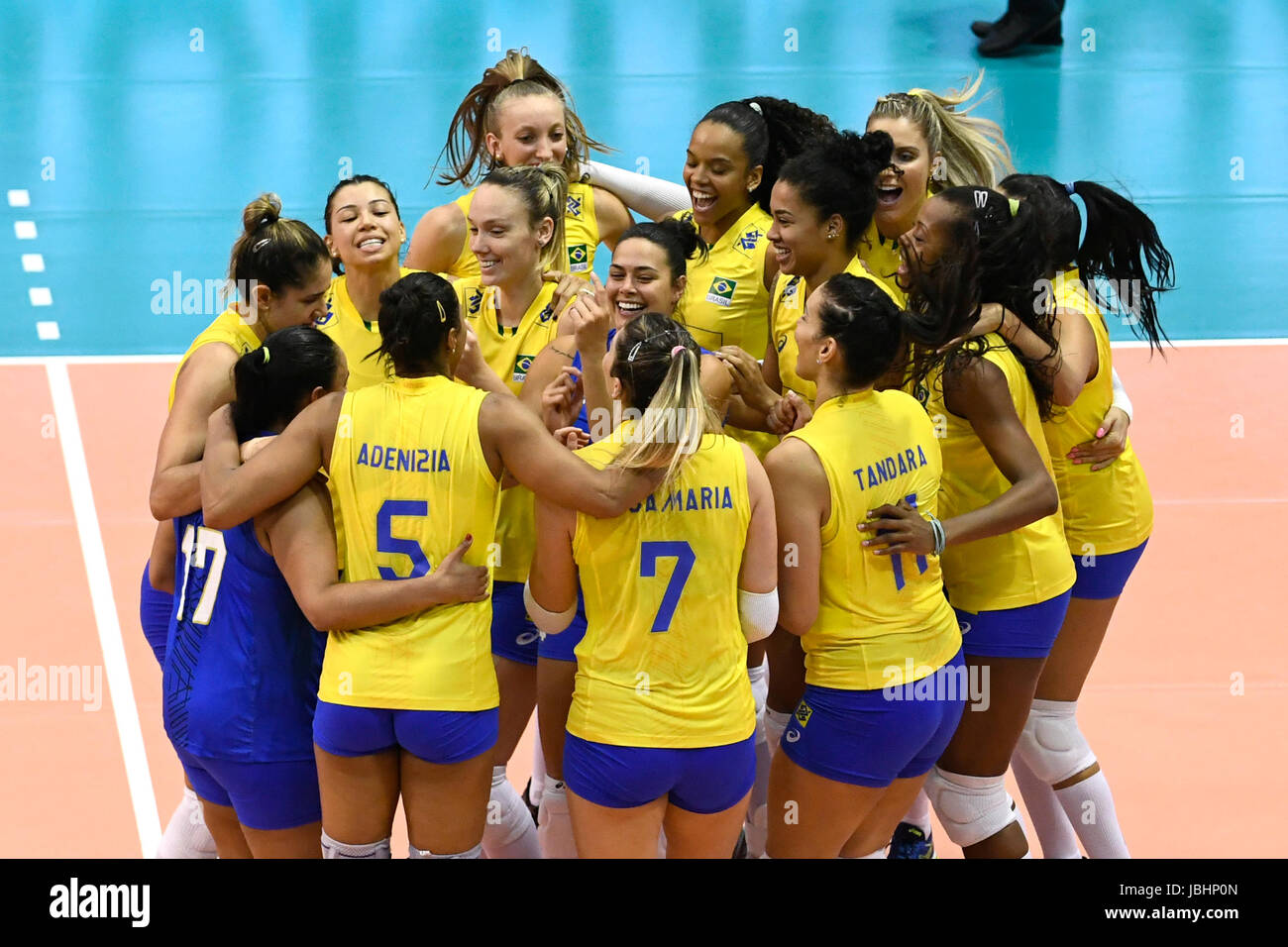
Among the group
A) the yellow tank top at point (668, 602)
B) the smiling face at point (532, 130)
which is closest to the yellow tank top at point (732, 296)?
the smiling face at point (532, 130)

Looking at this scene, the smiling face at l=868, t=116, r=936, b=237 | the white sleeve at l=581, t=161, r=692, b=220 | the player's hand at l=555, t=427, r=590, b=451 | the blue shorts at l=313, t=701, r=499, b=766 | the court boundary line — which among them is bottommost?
the court boundary line

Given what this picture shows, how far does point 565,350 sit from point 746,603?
110 centimetres

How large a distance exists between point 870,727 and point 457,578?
1192 millimetres

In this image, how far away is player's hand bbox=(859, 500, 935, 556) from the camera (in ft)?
13.1

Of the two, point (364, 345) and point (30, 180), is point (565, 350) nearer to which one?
point (364, 345)

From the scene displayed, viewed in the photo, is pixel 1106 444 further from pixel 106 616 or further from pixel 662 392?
pixel 106 616

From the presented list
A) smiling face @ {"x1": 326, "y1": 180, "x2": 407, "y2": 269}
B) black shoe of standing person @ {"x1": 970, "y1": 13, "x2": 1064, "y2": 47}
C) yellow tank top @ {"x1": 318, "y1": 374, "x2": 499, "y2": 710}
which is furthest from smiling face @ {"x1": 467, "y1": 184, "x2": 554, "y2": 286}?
black shoe of standing person @ {"x1": 970, "y1": 13, "x2": 1064, "y2": 47}

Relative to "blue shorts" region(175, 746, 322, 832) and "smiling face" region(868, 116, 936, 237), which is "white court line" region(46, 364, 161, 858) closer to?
"blue shorts" region(175, 746, 322, 832)

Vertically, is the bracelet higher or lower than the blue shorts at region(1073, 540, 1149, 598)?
higher

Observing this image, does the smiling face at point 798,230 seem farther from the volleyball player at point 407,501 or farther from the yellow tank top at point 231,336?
the yellow tank top at point 231,336

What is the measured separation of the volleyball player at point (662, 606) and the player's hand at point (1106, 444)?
1.54 metres

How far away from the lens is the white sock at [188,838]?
4648 mm

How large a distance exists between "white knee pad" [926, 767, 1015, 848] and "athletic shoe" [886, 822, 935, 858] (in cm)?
23
